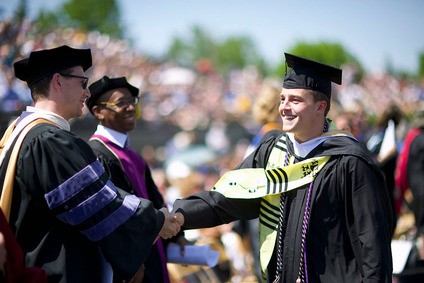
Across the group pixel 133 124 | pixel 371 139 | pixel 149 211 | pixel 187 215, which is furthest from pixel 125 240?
pixel 371 139

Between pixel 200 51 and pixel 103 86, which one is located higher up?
pixel 200 51

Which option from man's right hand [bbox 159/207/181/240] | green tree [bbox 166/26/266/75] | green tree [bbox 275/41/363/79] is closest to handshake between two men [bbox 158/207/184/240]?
man's right hand [bbox 159/207/181/240]

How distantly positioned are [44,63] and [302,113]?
1544mm

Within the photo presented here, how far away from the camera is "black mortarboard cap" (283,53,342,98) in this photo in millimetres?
2689

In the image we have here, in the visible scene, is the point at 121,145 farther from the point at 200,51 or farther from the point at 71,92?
the point at 200,51

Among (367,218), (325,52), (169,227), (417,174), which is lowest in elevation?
(417,174)

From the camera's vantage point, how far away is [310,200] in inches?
102

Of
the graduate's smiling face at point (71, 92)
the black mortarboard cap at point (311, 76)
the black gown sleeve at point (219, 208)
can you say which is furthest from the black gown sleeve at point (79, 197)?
the black mortarboard cap at point (311, 76)

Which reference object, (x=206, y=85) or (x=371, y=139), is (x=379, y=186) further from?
(x=206, y=85)

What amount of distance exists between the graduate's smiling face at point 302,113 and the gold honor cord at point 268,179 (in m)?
0.19

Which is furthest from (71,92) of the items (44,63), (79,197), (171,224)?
(171,224)

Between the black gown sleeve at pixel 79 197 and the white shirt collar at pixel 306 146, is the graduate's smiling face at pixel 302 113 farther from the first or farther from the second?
the black gown sleeve at pixel 79 197

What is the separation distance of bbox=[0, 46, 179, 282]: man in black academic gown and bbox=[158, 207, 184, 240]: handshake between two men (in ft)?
0.71

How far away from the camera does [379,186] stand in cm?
254
